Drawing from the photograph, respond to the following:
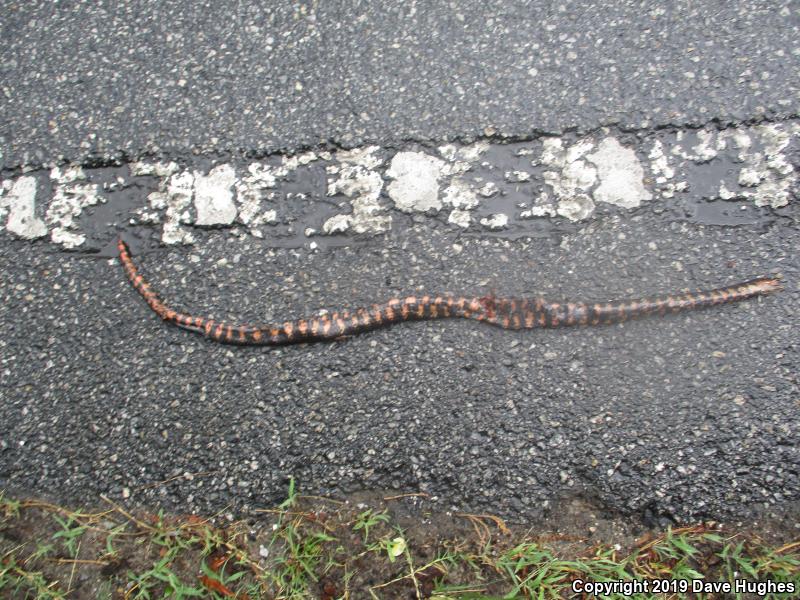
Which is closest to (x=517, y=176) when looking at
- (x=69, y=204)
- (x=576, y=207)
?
(x=576, y=207)

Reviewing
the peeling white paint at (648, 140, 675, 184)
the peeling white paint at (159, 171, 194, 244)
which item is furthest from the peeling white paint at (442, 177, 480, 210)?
the peeling white paint at (159, 171, 194, 244)

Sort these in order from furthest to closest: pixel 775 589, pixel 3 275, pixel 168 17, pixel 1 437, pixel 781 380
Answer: pixel 168 17 → pixel 3 275 → pixel 1 437 → pixel 781 380 → pixel 775 589

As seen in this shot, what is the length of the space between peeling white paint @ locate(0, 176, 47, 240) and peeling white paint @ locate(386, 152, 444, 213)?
5.92ft

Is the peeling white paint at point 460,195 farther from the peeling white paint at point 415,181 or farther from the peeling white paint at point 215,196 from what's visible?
the peeling white paint at point 215,196

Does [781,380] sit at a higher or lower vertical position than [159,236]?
lower

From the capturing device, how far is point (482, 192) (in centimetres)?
281

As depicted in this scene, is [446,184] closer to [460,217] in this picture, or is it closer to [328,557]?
[460,217]

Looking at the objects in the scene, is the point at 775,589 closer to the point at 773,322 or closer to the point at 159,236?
the point at 773,322

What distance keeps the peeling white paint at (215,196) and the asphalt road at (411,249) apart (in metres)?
0.01

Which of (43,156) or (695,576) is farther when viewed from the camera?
(43,156)

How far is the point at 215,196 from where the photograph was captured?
115 inches

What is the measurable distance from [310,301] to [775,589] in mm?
2311

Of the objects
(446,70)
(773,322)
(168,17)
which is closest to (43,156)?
(168,17)

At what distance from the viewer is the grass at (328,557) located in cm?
241
